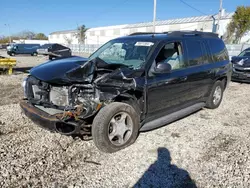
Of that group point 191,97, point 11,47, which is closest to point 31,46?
point 11,47

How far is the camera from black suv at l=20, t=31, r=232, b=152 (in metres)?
3.06

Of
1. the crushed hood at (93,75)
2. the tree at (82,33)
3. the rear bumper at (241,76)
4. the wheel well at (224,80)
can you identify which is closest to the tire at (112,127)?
the crushed hood at (93,75)

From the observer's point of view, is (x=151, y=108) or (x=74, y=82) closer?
(x=74, y=82)

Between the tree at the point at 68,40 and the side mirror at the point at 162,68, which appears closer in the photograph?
the side mirror at the point at 162,68

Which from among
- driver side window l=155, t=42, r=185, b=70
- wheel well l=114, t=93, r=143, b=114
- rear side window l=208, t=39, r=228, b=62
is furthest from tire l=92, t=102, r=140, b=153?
rear side window l=208, t=39, r=228, b=62

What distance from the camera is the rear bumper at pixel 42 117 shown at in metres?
2.96

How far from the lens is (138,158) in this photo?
3180 millimetres

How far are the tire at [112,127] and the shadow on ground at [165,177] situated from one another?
2.04ft

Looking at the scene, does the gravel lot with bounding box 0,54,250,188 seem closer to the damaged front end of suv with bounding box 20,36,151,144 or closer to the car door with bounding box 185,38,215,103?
the damaged front end of suv with bounding box 20,36,151,144

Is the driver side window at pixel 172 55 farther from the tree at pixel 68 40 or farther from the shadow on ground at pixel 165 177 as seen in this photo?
the tree at pixel 68 40

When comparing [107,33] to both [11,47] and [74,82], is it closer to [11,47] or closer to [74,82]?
[11,47]

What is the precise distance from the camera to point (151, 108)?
3.63 meters

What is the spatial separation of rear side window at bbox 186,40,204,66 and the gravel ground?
135 centimetres

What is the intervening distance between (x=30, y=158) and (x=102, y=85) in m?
1.54
